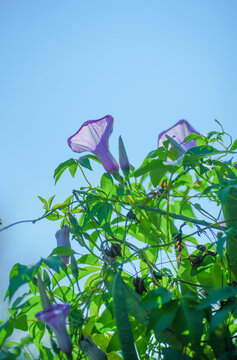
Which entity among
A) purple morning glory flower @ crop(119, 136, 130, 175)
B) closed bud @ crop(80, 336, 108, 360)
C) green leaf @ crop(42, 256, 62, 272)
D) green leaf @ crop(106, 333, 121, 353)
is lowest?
green leaf @ crop(106, 333, 121, 353)

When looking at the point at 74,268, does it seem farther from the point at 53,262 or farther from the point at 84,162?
the point at 84,162

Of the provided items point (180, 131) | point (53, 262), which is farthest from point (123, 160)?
point (53, 262)

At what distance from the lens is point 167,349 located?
661 millimetres

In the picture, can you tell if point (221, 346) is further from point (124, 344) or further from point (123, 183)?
point (123, 183)

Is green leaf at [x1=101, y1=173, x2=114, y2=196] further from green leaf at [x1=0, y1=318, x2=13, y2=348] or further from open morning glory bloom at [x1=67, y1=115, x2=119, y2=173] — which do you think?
green leaf at [x1=0, y1=318, x2=13, y2=348]

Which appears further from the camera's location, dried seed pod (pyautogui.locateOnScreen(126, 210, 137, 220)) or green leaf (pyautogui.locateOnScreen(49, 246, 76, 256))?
dried seed pod (pyautogui.locateOnScreen(126, 210, 137, 220))

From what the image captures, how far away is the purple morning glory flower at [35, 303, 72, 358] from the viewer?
623 millimetres

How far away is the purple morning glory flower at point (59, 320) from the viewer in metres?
0.62

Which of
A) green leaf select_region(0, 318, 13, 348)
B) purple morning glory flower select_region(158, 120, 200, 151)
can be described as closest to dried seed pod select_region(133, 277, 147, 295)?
green leaf select_region(0, 318, 13, 348)

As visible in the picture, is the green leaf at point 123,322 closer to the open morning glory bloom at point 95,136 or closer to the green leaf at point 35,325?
the green leaf at point 35,325

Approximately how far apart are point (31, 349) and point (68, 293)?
15 cm

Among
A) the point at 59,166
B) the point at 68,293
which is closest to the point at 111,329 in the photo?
the point at 68,293

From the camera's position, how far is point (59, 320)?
0.64 m

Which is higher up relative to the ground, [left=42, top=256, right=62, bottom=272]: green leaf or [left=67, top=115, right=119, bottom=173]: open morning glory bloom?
[left=67, top=115, right=119, bottom=173]: open morning glory bloom
